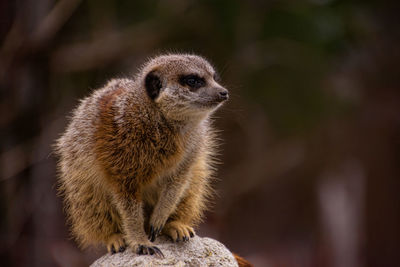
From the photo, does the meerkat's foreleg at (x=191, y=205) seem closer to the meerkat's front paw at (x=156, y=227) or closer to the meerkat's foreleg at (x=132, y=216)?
the meerkat's front paw at (x=156, y=227)

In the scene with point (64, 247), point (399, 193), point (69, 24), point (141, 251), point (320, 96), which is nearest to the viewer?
point (141, 251)

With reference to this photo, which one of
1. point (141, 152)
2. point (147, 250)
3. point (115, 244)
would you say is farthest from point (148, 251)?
point (141, 152)

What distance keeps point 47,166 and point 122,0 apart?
294 centimetres

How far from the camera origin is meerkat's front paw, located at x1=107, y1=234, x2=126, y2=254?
3.10 m

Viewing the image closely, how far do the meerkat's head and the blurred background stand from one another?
4.64 m

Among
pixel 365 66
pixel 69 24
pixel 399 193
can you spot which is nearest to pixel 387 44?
pixel 365 66

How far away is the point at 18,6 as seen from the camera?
8719mm

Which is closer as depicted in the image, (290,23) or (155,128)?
(155,128)

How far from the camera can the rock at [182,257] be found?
113 inches

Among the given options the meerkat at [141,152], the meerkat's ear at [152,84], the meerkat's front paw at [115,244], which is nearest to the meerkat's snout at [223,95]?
the meerkat at [141,152]

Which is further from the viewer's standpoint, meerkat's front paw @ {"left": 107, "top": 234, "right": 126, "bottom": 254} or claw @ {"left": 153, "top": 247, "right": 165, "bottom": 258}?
meerkat's front paw @ {"left": 107, "top": 234, "right": 126, "bottom": 254}

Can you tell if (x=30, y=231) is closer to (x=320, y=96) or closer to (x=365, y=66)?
(x=320, y=96)

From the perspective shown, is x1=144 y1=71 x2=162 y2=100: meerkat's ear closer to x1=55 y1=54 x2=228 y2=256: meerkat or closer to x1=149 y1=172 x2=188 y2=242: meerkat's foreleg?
x1=55 y1=54 x2=228 y2=256: meerkat

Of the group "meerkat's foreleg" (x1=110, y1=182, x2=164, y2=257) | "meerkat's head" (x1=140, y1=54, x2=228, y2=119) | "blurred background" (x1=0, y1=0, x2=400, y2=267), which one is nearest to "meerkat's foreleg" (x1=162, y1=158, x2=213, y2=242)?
"meerkat's foreleg" (x1=110, y1=182, x2=164, y2=257)
